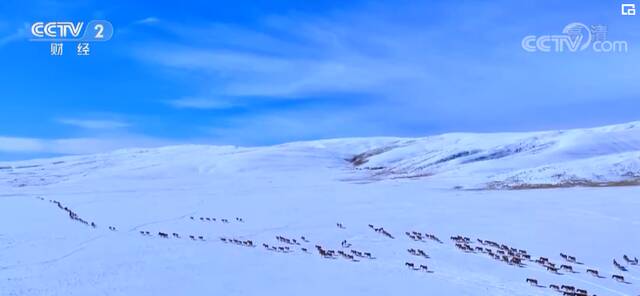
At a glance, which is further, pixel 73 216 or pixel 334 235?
pixel 73 216

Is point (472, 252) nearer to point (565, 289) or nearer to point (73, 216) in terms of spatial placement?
point (565, 289)

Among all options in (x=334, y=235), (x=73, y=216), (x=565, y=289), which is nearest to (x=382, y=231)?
(x=334, y=235)

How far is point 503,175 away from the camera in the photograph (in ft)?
205

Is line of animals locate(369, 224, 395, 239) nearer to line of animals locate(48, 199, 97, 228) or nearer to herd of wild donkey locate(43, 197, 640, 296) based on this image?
herd of wild donkey locate(43, 197, 640, 296)

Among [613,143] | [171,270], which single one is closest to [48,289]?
[171,270]

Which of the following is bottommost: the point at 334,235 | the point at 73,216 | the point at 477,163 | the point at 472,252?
the point at 472,252

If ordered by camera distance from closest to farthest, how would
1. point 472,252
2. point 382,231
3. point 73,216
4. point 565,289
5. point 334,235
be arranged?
point 565,289
point 472,252
point 334,235
point 382,231
point 73,216

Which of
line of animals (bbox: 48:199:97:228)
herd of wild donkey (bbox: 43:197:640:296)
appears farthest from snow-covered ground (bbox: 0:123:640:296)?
line of animals (bbox: 48:199:97:228)

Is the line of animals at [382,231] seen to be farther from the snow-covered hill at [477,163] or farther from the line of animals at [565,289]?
the snow-covered hill at [477,163]

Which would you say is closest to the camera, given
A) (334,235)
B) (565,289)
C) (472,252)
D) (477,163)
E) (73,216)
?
(565,289)

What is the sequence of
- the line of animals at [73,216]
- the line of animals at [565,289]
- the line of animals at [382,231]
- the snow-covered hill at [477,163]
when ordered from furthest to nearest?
the snow-covered hill at [477,163]
the line of animals at [73,216]
the line of animals at [382,231]
the line of animals at [565,289]

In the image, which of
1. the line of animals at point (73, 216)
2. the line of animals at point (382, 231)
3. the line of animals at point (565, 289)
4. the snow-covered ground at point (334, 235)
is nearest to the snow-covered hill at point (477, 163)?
the snow-covered ground at point (334, 235)

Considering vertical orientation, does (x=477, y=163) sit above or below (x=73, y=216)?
above

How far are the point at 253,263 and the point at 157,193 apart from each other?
1573 inches
